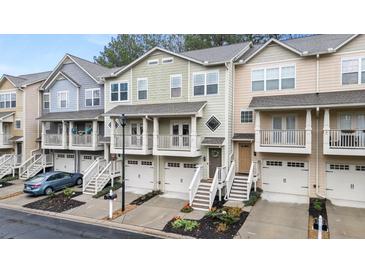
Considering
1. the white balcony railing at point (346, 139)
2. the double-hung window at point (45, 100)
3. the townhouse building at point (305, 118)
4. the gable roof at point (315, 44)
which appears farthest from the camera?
the double-hung window at point (45, 100)

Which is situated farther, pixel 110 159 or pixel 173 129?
pixel 110 159

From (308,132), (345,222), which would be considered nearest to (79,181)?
(308,132)

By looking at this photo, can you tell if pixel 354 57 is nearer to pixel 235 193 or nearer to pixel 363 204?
pixel 363 204

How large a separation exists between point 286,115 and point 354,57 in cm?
437

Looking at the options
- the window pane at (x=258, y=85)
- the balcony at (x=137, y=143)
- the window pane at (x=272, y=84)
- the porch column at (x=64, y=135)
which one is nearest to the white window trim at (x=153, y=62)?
the balcony at (x=137, y=143)

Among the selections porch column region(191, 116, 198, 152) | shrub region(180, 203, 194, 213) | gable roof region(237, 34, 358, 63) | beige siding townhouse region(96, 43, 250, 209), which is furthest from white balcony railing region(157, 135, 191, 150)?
gable roof region(237, 34, 358, 63)

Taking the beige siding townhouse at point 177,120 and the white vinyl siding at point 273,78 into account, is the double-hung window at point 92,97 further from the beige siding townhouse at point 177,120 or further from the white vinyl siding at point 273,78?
the white vinyl siding at point 273,78

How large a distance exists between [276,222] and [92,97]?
1673 cm

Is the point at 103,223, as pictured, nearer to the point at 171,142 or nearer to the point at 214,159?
the point at 171,142

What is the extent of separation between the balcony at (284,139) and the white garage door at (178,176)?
446cm

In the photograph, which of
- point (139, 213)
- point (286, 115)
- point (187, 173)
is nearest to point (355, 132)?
point (286, 115)

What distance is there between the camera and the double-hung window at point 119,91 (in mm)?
17391

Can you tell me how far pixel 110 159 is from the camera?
60.3 feet

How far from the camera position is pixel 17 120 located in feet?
74.2
